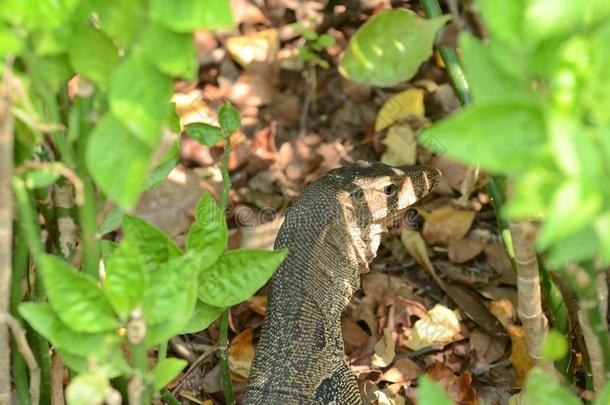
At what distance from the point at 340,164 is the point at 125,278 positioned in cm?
324

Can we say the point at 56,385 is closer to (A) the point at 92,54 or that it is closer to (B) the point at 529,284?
(A) the point at 92,54

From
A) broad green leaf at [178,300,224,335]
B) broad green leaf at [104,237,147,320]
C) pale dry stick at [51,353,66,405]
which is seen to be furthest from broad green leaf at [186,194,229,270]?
pale dry stick at [51,353,66,405]

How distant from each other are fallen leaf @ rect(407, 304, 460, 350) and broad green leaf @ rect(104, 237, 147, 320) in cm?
240

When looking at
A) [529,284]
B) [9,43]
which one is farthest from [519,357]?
[9,43]

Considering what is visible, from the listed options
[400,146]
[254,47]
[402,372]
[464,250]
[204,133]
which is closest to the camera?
[204,133]

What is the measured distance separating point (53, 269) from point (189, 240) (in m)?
0.63

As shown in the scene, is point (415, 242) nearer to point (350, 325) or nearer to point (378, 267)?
point (378, 267)

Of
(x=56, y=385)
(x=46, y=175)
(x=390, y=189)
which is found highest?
(x=46, y=175)

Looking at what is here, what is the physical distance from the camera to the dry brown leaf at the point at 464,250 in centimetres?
471

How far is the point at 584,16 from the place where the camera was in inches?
62.9

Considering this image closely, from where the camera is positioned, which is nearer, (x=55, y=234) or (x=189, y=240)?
(x=189, y=240)

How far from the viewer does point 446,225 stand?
4832 millimetres

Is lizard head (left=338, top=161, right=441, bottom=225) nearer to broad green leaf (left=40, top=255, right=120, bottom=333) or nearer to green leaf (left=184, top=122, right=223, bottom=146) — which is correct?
green leaf (left=184, top=122, right=223, bottom=146)

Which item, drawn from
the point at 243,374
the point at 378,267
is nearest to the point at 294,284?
the point at 243,374
